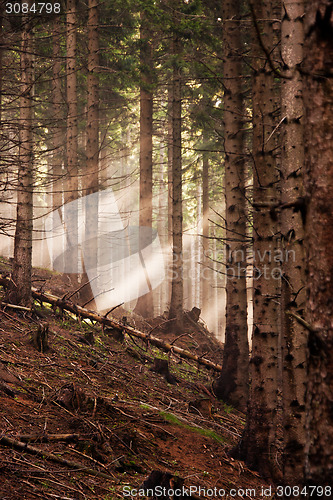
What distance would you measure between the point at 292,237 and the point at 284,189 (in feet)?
1.90

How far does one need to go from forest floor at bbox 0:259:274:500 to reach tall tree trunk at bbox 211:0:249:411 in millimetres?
532

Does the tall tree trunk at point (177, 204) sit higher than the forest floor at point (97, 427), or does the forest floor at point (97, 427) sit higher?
the tall tree trunk at point (177, 204)

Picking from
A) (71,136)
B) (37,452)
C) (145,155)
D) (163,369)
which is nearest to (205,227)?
(145,155)

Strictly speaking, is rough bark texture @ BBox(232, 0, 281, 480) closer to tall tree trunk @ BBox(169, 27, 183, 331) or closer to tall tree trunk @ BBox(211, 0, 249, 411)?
tall tree trunk @ BBox(211, 0, 249, 411)

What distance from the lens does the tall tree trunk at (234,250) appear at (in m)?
7.91

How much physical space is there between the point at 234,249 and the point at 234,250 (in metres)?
0.03

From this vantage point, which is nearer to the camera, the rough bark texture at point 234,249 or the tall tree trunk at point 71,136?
the rough bark texture at point 234,249

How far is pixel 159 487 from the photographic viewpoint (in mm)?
3312

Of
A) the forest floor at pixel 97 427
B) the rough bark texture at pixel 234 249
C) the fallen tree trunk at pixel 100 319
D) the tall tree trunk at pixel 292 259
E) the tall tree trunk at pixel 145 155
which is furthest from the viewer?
the tall tree trunk at pixel 145 155

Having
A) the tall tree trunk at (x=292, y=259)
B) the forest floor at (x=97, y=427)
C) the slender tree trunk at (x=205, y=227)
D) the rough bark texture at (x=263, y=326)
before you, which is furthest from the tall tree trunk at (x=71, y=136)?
the tall tree trunk at (x=292, y=259)

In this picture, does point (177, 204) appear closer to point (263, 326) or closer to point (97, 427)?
point (263, 326)

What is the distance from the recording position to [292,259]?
427 centimetres

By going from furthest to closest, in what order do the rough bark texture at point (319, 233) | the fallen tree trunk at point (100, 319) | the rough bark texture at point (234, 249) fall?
the fallen tree trunk at point (100, 319)
the rough bark texture at point (234, 249)
the rough bark texture at point (319, 233)

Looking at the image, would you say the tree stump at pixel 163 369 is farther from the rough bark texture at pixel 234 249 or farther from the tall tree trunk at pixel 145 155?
the tall tree trunk at pixel 145 155
